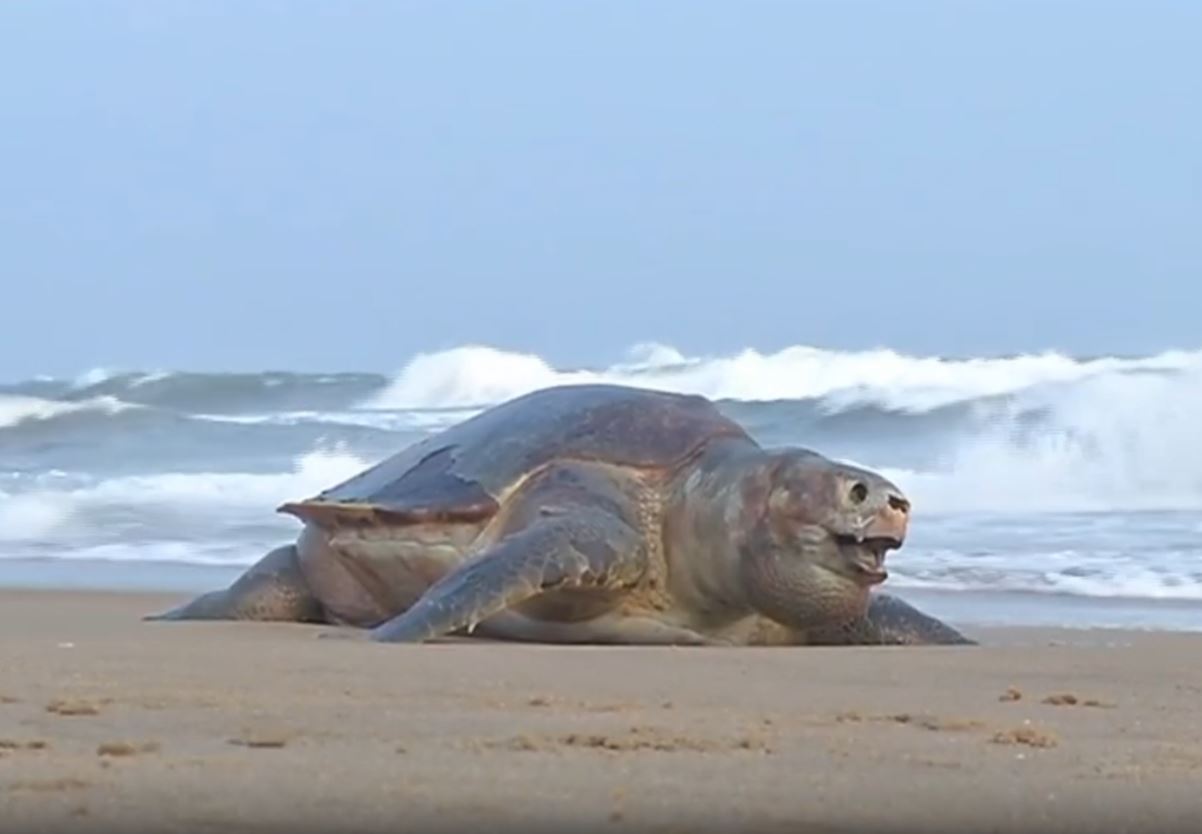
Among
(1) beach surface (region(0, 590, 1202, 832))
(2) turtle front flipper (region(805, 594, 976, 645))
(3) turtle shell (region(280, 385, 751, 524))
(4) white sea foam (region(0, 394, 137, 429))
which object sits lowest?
(1) beach surface (region(0, 590, 1202, 832))

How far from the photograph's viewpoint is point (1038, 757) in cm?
377

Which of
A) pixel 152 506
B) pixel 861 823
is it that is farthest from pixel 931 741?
pixel 152 506

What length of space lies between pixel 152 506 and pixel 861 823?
12.5 metres

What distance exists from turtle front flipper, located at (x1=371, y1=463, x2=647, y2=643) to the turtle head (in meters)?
0.41

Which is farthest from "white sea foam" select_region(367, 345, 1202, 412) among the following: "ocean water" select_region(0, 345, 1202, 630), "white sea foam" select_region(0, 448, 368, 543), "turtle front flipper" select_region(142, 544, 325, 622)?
"turtle front flipper" select_region(142, 544, 325, 622)

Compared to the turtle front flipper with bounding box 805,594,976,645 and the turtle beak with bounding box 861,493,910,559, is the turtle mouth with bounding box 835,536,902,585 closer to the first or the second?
the turtle beak with bounding box 861,493,910,559

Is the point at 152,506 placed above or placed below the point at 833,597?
above

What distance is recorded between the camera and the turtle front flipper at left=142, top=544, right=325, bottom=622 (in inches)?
299

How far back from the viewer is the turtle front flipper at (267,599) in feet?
24.9

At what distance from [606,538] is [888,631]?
36.4 inches

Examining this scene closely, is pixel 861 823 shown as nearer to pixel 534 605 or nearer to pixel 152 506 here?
pixel 534 605

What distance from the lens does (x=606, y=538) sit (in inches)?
267

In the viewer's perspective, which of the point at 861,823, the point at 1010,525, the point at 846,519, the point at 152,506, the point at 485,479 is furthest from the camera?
the point at 152,506

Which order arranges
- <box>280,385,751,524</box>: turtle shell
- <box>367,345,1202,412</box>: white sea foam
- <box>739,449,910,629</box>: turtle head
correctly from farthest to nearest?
<box>367,345,1202,412</box>: white sea foam, <box>280,385,751,524</box>: turtle shell, <box>739,449,910,629</box>: turtle head
